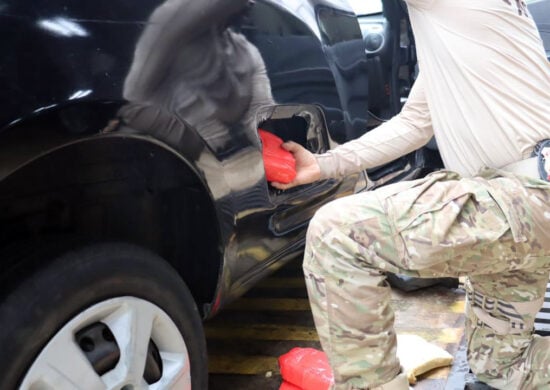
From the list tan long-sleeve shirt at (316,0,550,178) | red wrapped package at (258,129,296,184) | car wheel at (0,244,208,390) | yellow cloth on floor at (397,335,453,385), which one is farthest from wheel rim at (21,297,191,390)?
tan long-sleeve shirt at (316,0,550,178)

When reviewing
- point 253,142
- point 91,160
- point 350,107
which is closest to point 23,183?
point 91,160

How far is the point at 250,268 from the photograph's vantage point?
1.76 metres

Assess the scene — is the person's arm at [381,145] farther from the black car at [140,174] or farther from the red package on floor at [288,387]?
the red package on floor at [288,387]

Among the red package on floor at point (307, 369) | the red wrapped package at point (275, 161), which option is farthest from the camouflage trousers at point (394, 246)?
the red package on floor at point (307, 369)

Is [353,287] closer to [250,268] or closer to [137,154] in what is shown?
[250,268]

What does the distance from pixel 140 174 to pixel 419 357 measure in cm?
105

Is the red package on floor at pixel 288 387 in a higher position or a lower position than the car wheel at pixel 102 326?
lower

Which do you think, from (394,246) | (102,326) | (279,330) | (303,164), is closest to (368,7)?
(303,164)

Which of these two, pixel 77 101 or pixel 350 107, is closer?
pixel 77 101

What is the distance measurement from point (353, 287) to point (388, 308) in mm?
113

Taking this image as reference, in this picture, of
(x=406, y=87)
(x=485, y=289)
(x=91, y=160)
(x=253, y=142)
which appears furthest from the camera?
(x=406, y=87)

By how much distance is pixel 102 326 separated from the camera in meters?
1.28

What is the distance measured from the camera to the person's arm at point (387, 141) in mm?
1957

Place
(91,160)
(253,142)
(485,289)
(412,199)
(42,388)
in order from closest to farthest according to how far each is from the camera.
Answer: (42,388) → (91,160) → (412,199) → (253,142) → (485,289)
